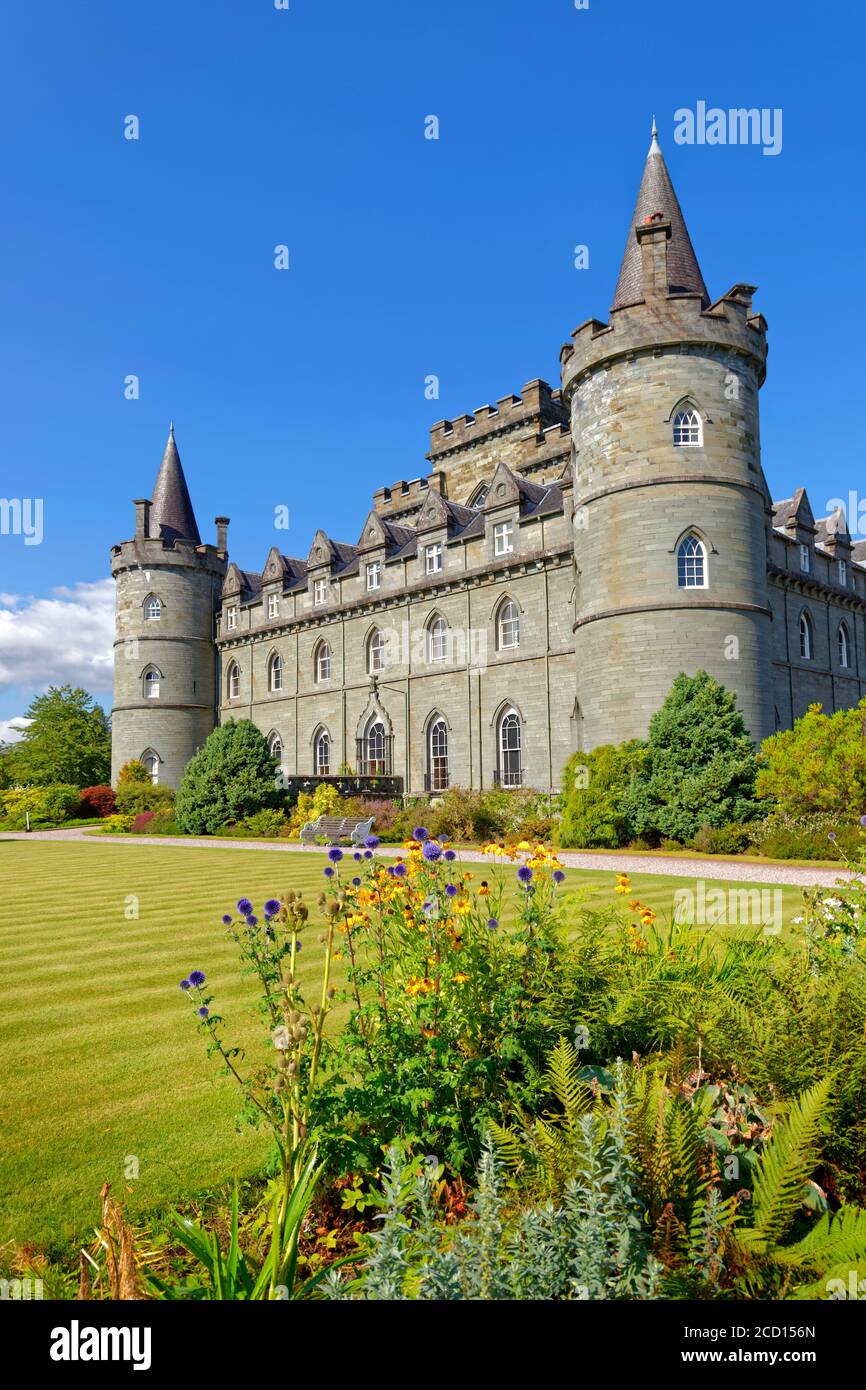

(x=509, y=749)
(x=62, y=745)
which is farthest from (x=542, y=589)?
(x=62, y=745)

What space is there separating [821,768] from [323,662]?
25397 mm

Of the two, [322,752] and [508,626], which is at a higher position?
[508,626]

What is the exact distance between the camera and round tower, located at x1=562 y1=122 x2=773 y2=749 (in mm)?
22422

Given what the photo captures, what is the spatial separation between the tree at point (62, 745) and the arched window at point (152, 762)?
10802 millimetres

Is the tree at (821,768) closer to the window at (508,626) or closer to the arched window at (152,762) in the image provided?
the window at (508,626)

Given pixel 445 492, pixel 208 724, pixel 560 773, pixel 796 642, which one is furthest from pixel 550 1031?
pixel 208 724

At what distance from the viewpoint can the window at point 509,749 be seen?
28828 mm

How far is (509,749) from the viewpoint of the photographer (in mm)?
29125

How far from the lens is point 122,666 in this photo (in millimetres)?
43812

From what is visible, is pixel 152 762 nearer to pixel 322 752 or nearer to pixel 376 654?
pixel 322 752

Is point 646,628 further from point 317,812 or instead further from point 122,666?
point 122,666

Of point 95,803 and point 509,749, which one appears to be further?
point 95,803

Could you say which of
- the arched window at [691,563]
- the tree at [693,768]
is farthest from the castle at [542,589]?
the tree at [693,768]
